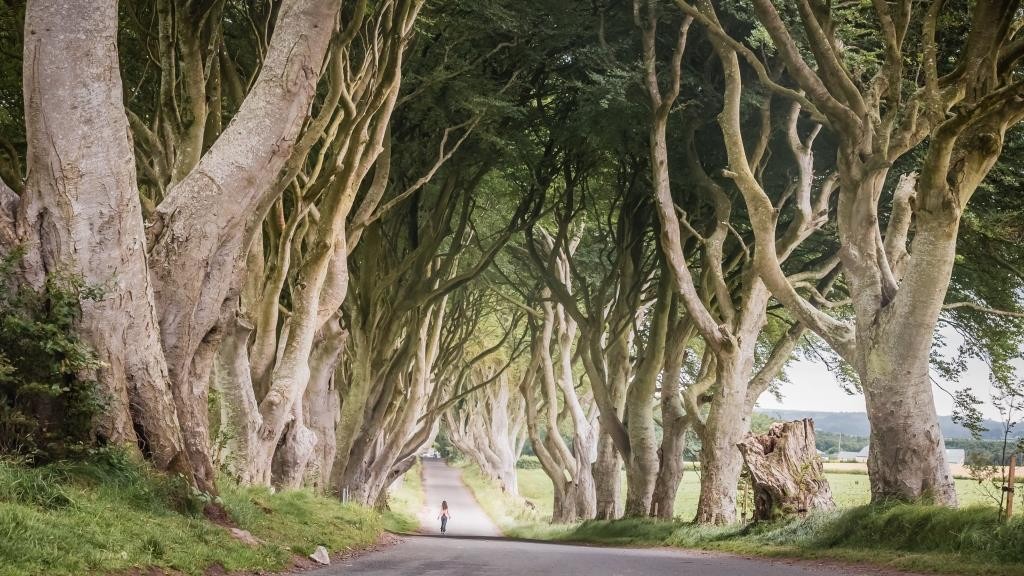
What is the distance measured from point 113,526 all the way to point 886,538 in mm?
8617

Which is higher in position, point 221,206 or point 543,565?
point 221,206

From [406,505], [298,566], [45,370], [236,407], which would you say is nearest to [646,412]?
[236,407]

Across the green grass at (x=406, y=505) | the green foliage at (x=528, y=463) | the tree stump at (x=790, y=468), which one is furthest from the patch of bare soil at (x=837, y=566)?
the green foliage at (x=528, y=463)

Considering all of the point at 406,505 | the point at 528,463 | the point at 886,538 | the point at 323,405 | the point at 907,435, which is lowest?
the point at 406,505

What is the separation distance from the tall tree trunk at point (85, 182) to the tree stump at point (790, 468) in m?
9.33

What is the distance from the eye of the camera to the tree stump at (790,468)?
47.1 feet

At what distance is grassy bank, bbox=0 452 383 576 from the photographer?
583 cm

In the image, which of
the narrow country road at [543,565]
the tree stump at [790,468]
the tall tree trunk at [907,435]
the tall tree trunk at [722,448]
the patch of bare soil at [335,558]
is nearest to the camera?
the patch of bare soil at [335,558]

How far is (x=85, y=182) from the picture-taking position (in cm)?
809

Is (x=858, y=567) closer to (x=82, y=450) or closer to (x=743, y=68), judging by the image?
(x=82, y=450)

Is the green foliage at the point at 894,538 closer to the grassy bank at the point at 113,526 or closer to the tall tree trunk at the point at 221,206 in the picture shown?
the grassy bank at the point at 113,526

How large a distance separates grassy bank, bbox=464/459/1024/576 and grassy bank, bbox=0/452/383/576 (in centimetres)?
631

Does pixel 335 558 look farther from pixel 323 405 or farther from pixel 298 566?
pixel 323 405

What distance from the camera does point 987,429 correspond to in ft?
54.8
